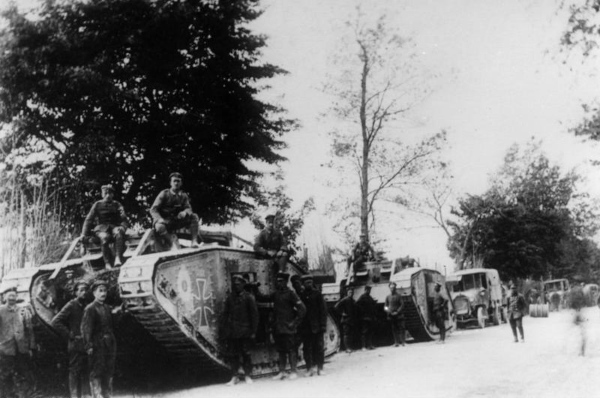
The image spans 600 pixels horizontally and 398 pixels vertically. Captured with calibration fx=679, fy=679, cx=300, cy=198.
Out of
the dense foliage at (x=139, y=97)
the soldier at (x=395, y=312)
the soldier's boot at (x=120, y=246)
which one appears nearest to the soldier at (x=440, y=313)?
the soldier at (x=395, y=312)

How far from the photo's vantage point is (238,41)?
50.7 ft

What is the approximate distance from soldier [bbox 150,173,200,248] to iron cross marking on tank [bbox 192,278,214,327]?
753mm

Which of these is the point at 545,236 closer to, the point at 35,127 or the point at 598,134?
the point at 598,134

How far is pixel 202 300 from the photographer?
30.7 feet

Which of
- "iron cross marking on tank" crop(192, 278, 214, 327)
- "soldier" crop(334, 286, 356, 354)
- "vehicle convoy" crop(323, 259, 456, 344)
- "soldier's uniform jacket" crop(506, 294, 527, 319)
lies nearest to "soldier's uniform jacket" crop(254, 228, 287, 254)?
"iron cross marking on tank" crop(192, 278, 214, 327)

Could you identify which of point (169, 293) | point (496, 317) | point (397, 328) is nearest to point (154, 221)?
point (169, 293)

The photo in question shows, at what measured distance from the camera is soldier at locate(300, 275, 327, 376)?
10391 millimetres

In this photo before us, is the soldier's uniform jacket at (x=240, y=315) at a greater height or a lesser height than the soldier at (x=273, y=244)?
lesser

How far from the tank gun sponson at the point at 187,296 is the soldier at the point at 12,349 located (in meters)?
1.28

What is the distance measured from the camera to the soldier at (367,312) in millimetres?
15344

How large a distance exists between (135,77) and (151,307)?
907cm

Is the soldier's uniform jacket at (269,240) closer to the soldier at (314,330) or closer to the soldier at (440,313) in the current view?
the soldier at (314,330)

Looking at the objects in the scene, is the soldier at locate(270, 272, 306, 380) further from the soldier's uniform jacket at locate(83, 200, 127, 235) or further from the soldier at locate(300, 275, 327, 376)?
the soldier's uniform jacket at locate(83, 200, 127, 235)

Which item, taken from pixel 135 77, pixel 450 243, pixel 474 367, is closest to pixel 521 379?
pixel 474 367
